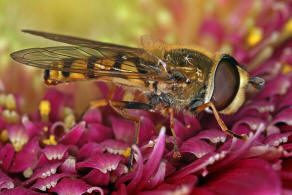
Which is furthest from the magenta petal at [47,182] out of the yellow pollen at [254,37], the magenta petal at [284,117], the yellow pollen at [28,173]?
the yellow pollen at [254,37]

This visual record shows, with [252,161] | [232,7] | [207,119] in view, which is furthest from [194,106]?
[232,7]

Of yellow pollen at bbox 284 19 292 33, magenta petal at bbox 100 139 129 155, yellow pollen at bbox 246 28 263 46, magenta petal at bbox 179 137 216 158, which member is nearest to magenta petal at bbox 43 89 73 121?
magenta petal at bbox 100 139 129 155

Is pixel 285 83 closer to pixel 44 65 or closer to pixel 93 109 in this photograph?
pixel 93 109

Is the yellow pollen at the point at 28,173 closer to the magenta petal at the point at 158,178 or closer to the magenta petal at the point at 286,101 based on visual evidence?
the magenta petal at the point at 158,178

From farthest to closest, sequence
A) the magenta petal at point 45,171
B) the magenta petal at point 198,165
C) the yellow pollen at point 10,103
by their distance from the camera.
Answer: the yellow pollen at point 10,103 < the magenta petal at point 45,171 < the magenta petal at point 198,165

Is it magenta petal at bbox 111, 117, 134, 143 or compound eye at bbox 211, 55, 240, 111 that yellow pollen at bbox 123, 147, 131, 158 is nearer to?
magenta petal at bbox 111, 117, 134, 143

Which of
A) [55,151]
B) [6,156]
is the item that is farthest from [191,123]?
[6,156]

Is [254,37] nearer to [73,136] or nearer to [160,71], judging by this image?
[160,71]
